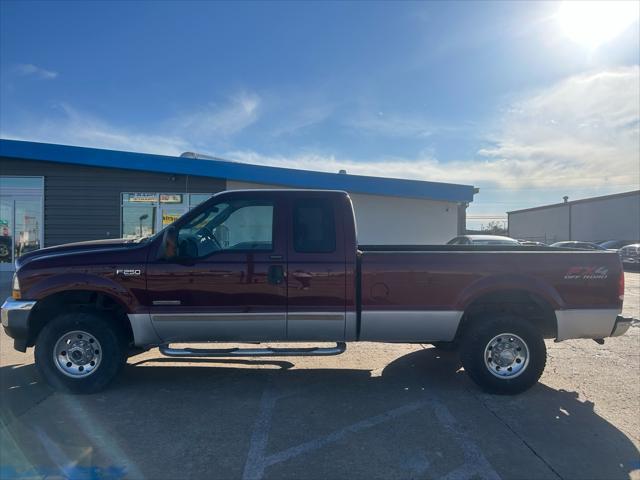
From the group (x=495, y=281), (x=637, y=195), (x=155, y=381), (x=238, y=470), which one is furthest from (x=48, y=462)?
(x=637, y=195)

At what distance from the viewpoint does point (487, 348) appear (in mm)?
4793

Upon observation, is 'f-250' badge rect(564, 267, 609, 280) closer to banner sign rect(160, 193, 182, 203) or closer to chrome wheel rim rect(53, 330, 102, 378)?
chrome wheel rim rect(53, 330, 102, 378)

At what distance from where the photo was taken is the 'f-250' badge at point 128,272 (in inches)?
183

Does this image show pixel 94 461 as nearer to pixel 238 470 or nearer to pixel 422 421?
pixel 238 470

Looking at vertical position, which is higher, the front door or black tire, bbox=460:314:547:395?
the front door

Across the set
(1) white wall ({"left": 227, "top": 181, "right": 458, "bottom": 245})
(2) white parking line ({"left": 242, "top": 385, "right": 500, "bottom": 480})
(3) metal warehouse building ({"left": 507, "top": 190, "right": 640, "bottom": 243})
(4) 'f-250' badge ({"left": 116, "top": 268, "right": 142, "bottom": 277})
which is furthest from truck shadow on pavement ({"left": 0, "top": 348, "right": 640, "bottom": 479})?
(3) metal warehouse building ({"left": 507, "top": 190, "right": 640, "bottom": 243})

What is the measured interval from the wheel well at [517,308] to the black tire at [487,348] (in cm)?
20

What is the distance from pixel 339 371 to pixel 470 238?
8327mm

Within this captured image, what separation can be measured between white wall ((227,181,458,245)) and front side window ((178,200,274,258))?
36.6ft

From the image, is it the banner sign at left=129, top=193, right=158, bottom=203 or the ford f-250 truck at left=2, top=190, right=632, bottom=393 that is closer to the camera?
the ford f-250 truck at left=2, top=190, right=632, bottom=393

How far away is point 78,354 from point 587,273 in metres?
5.48

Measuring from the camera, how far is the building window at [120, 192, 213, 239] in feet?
47.8

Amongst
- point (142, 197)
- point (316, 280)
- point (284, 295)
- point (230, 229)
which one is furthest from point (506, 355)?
point (142, 197)

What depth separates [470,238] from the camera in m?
12.7
